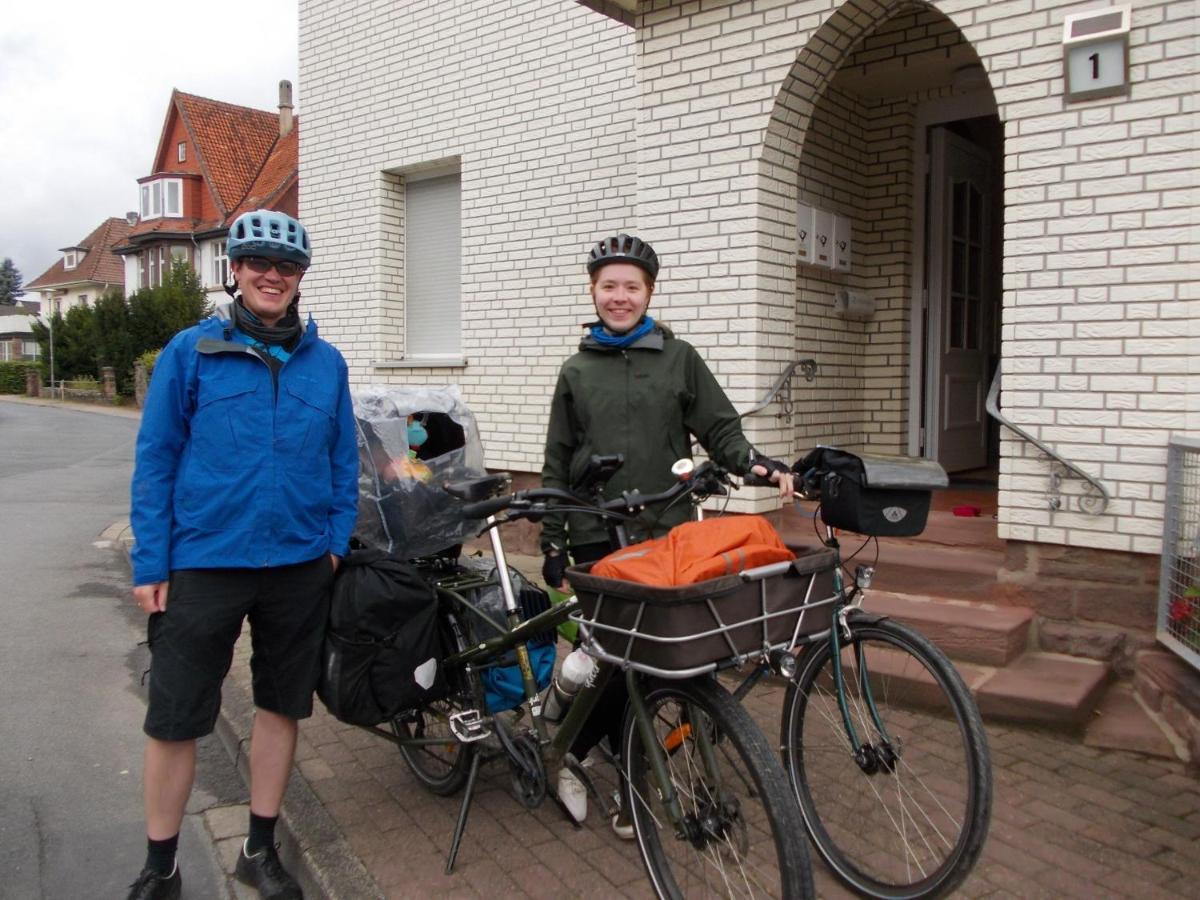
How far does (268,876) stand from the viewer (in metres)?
3.28

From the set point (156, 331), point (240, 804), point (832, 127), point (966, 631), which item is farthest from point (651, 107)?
point (156, 331)

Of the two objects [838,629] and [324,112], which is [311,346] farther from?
[324,112]

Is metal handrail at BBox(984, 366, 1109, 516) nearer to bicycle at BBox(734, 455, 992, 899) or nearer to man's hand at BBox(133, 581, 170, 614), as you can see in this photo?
bicycle at BBox(734, 455, 992, 899)

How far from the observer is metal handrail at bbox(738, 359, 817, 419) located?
585 centimetres

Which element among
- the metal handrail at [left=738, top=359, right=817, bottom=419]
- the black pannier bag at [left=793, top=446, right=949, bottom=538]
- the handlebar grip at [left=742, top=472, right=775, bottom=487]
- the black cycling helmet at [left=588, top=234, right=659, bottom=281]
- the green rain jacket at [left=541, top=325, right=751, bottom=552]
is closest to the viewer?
the black pannier bag at [left=793, top=446, right=949, bottom=538]

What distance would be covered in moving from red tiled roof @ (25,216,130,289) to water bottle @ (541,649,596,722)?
61720 mm

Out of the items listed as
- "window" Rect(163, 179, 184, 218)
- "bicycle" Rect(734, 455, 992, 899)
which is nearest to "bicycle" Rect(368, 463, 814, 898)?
"bicycle" Rect(734, 455, 992, 899)

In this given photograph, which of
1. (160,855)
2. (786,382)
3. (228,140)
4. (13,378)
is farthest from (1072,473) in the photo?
(13,378)

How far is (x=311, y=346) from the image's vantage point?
3.33m

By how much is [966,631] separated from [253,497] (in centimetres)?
331

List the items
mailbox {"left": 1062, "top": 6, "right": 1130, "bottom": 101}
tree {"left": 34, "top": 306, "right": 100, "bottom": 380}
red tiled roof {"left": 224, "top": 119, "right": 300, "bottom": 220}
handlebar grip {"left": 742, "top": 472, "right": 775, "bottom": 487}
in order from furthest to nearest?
tree {"left": 34, "top": 306, "right": 100, "bottom": 380} < red tiled roof {"left": 224, "top": 119, "right": 300, "bottom": 220} < mailbox {"left": 1062, "top": 6, "right": 1130, "bottom": 101} < handlebar grip {"left": 742, "top": 472, "right": 775, "bottom": 487}

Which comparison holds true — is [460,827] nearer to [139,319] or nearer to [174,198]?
[139,319]

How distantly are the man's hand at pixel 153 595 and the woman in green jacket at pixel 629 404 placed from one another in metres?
1.21

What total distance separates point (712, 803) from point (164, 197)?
47.8 meters
